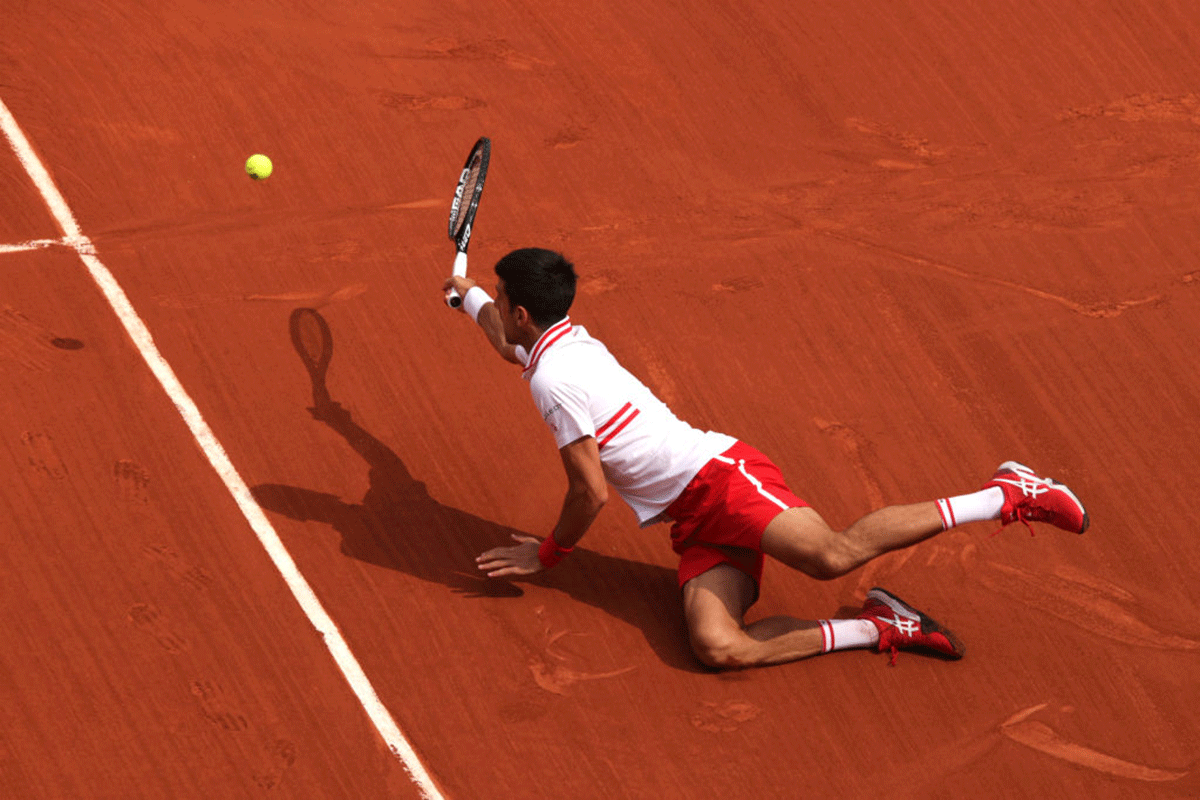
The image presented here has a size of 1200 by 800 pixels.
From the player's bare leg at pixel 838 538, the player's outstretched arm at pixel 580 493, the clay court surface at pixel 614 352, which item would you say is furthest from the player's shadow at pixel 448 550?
the player's bare leg at pixel 838 538

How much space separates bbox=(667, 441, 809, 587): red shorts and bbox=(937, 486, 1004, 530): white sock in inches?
25.5

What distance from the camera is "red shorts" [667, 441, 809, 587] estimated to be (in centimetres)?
542

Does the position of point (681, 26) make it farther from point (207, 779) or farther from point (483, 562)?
point (207, 779)

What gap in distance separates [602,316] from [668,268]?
0.58 meters

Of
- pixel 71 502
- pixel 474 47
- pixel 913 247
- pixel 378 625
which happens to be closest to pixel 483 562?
pixel 378 625

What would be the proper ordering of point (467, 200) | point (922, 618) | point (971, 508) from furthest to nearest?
1. point (467, 200)
2. point (922, 618)
3. point (971, 508)

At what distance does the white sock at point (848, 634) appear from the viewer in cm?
563

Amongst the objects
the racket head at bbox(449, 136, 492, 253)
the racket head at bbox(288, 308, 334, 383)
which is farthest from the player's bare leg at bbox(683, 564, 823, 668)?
the racket head at bbox(288, 308, 334, 383)

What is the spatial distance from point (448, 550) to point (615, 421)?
47.6 inches

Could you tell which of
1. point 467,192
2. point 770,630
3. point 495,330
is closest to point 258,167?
point 467,192

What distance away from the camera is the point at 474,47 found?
331 inches

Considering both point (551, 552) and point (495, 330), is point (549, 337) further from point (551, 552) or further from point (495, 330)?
point (551, 552)

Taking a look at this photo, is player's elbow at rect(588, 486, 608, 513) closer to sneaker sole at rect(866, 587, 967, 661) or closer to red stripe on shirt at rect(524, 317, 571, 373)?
red stripe on shirt at rect(524, 317, 571, 373)

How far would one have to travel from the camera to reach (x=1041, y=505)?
18.2 feet
